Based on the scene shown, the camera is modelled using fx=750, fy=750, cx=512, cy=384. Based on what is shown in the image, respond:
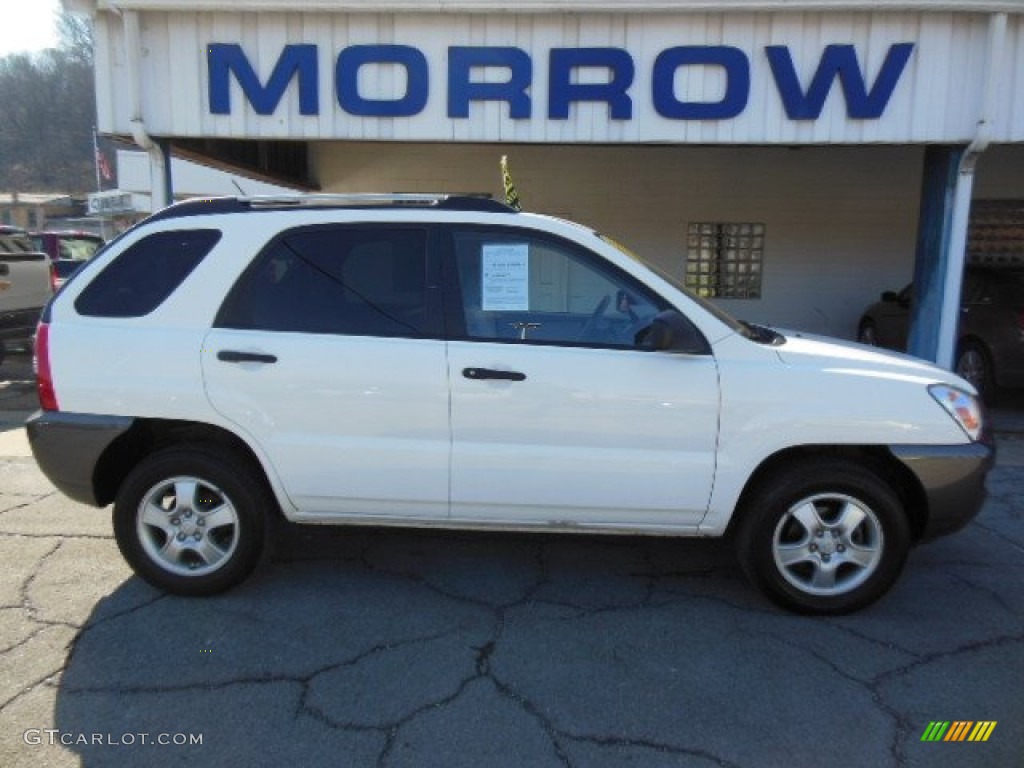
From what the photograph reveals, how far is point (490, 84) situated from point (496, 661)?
17.0 ft

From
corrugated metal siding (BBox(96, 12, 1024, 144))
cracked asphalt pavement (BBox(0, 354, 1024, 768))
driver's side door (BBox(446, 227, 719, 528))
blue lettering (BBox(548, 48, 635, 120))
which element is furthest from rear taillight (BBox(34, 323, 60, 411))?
blue lettering (BBox(548, 48, 635, 120))

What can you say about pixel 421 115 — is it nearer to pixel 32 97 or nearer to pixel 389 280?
pixel 389 280

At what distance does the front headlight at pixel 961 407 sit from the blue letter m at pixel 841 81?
3.93 meters

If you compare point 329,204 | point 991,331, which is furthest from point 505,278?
point 991,331

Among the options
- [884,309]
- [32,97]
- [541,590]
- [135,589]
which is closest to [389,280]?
[541,590]

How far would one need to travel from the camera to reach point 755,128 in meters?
6.61

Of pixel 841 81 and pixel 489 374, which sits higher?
pixel 841 81

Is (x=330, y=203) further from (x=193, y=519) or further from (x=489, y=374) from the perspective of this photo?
(x=193, y=519)

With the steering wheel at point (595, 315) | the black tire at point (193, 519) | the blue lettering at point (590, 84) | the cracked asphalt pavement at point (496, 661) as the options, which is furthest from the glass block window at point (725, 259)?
the black tire at point (193, 519)

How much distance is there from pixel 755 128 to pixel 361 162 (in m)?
→ 6.97

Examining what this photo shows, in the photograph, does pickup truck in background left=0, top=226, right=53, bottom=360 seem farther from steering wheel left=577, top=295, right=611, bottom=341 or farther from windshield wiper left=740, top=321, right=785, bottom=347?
windshield wiper left=740, top=321, right=785, bottom=347

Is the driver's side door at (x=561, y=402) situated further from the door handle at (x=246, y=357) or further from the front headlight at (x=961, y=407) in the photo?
the front headlight at (x=961, y=407)

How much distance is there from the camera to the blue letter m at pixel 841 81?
20.9 feet

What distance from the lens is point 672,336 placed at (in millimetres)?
3201
